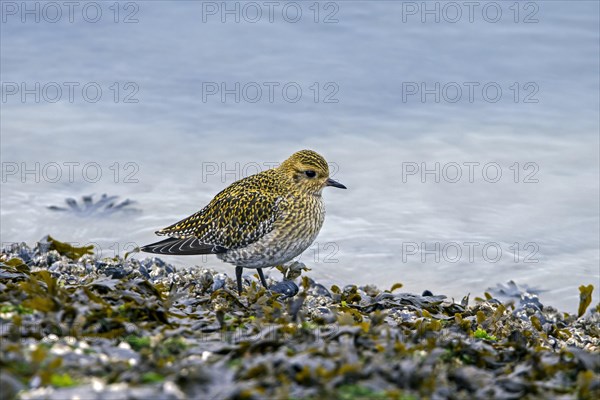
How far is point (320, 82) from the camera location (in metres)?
19.7

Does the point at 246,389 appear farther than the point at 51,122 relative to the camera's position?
No

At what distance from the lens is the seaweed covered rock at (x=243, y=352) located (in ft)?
17.0

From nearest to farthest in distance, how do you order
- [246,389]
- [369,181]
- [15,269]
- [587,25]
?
1. [246,389]
2. [15,269]
3. [369,181]
4. [587,25]

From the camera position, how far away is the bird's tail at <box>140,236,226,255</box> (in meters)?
10.7

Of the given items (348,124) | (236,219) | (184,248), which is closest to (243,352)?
(236,219)

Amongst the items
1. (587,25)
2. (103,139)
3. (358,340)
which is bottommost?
(358,340)

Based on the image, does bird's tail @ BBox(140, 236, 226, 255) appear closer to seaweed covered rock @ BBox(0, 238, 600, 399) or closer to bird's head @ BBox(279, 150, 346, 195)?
bird's head @ BBox(279, 150, 346, 195)

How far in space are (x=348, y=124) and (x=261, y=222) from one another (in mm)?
7812

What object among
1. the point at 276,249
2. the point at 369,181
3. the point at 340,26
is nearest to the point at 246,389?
the point at 276,249

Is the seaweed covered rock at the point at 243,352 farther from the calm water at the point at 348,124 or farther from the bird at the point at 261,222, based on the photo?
the calm water at the point at 348,124

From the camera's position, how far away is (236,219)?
1066 centimetres

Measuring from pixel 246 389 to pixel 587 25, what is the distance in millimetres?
18223

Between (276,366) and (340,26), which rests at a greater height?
(340,26)

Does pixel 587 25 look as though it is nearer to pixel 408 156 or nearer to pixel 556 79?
pixel 556 79
